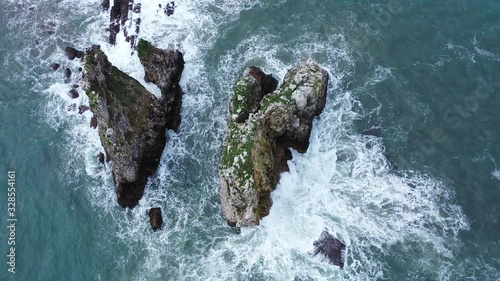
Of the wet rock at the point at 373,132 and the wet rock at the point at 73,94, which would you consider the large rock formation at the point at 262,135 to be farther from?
the wet rock at the point at 73,94

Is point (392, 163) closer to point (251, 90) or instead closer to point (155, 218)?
point (251, 90)

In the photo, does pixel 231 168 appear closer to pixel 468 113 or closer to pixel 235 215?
pixel 235 215

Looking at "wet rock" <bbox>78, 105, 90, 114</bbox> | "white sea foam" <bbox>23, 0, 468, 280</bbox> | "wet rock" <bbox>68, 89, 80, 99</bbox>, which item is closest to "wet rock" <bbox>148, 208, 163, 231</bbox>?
"white sea foam" <bbox>23, 0, 468, 280</bbox>

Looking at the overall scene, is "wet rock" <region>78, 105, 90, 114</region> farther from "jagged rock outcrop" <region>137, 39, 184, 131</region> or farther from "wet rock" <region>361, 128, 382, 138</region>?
"wet rock" <region>361, 128, 382, 138</region>

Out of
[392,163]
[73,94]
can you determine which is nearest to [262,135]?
[392,163]

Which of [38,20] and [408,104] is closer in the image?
[408,104]

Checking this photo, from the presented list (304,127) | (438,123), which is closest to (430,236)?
(438,123)

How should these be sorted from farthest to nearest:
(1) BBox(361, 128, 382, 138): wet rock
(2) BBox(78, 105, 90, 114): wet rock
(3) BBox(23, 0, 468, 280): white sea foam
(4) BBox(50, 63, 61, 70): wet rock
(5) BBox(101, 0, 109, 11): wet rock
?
(5) BBox(101, 0, 109, 11): wet rock < (4) BBox(50, 63, 61, 70): wet rock < (2) BBox(78, 105, 90, 114): wet rock < (1) BBox(361, 128, 382, 138): wet rock < (3) BBox(23, 0, 468, 280): white sea foam

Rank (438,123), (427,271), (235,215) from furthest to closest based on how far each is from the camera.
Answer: (438,123) → (235,215) → (427,271)
